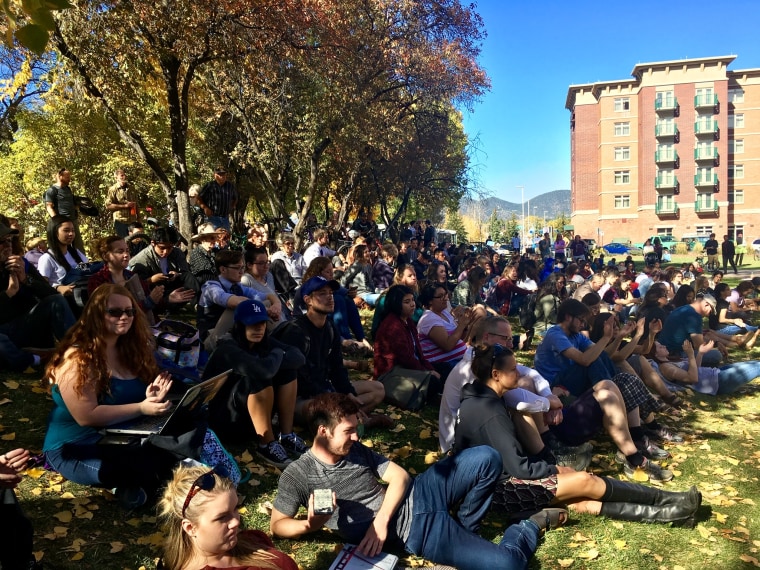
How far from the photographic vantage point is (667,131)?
59.8 m

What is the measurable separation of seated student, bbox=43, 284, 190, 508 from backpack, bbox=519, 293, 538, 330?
8566 mm

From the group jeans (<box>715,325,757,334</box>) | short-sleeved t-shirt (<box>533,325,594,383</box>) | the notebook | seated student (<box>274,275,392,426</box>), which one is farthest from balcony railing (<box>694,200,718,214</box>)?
the notebook

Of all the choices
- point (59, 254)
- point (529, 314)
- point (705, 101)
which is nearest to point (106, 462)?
point (59, 254)

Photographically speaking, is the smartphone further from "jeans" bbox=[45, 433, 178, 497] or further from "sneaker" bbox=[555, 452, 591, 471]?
"sneaker" bbox=[555, 452, 591, 471]

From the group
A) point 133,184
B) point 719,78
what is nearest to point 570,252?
point 133,184

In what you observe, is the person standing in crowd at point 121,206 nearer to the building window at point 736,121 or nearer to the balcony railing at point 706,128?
the balcony railing at point 706,128

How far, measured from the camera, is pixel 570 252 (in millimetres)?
28922

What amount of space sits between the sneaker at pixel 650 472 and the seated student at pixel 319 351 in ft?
7.55

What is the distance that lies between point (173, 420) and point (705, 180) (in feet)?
218

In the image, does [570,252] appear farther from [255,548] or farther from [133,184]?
[255,548]

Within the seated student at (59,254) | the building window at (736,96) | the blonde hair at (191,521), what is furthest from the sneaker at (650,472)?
the building window at (736,96)

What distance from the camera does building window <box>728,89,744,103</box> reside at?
59531 mm

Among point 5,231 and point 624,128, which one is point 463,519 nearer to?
point 5,231

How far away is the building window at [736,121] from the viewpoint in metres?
59.5
